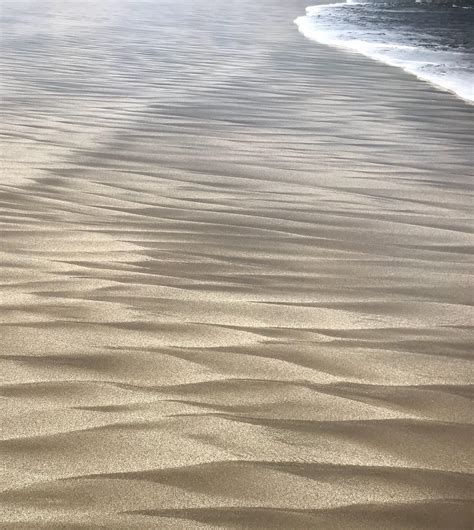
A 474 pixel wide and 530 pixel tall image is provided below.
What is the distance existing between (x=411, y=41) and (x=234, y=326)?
1397 cm

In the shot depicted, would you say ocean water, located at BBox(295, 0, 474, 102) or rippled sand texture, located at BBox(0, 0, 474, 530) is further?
ocean water, located at BBox(295, 0, 474, 102)

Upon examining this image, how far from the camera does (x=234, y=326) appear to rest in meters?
2.46

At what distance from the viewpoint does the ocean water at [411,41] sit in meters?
10.1

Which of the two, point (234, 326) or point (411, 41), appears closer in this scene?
point (234, 326)

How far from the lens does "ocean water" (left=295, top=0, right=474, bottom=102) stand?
10127mm

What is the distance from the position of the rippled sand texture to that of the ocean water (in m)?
4.03

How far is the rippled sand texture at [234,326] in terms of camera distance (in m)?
1.67

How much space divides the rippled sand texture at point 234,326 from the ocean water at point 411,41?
159 inches

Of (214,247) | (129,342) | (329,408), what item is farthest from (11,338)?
(214,247)

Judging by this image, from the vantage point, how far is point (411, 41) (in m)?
15.5

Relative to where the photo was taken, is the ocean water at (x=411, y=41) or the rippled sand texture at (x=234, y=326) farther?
the ocean water at (x=411, y=41)

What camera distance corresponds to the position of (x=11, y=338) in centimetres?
230

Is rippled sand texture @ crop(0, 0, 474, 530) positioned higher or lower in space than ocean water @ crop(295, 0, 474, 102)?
lower

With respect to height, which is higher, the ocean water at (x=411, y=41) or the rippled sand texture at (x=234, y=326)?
→ the ocean water at (x=411, y=41)
